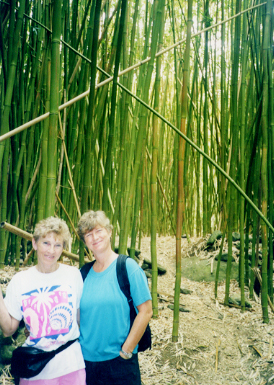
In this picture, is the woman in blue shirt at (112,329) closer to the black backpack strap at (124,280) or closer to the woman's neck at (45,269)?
the black backpack strap at (124,280)

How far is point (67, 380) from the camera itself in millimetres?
750

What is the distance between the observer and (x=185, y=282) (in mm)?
2152

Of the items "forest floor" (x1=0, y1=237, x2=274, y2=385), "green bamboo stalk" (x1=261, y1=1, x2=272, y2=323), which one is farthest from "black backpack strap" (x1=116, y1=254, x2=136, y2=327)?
"green bamboo stalk" (x1=261, y1=1, x2=272, y2=323)

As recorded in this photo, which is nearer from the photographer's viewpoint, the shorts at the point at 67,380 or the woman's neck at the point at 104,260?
the shorts at the point at 67,380

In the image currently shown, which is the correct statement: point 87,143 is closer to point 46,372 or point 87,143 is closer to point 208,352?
point 46,372

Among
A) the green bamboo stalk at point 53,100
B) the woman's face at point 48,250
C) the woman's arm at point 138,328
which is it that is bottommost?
the woman's arm at point 138,328

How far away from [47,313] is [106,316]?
0.16m

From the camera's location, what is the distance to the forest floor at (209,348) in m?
1.22

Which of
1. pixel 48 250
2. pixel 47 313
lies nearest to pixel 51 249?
pixel 48 250

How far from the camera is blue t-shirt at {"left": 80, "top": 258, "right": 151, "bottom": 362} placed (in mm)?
832

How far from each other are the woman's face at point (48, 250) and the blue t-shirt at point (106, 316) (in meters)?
0.13

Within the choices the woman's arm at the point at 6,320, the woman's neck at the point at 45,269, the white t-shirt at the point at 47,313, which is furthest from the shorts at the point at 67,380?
the woman's neck at the point at 45,269

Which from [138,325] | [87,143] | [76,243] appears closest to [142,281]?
[138,325]

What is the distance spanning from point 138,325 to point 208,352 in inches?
26.0
